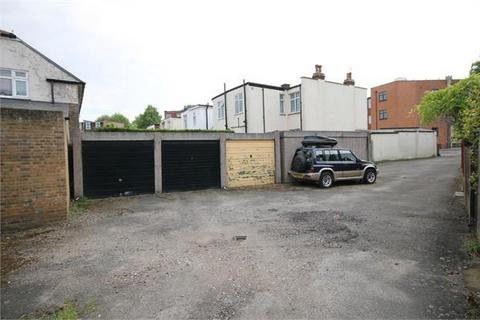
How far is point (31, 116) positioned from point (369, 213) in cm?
878

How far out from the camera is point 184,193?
12.4 m

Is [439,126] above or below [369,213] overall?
above

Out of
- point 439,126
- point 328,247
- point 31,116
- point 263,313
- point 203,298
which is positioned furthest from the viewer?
point 439,126

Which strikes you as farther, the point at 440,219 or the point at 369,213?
the point at 369,213

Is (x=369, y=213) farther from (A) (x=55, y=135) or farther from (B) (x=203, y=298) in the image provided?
(A) (x=55, y=135)

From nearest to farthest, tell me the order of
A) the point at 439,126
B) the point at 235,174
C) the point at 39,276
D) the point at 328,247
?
1. the point at 39,276
2. the point at 328,247
3. the point at 235,174
4. the point at 439,126

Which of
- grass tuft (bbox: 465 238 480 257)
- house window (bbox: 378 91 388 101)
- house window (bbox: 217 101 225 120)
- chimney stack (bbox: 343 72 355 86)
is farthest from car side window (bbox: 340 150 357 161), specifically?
house window (bbox: 378 91 388 101)

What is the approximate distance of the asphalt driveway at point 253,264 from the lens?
348 cm

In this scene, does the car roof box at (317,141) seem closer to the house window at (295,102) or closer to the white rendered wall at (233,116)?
the house window at (295,102)

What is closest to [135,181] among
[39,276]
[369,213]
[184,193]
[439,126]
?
[184,193]

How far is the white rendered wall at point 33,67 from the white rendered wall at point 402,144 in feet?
75.8

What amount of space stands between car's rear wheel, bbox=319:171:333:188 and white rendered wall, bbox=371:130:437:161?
14280 mm

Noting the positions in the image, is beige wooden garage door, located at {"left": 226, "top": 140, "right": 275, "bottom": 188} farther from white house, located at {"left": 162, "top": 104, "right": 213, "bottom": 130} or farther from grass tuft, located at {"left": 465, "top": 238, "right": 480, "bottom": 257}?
white house, located at {"left": 162, "top": 104, "right": 213, "bottom": 130}

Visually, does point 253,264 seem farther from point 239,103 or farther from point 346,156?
point 239,103
